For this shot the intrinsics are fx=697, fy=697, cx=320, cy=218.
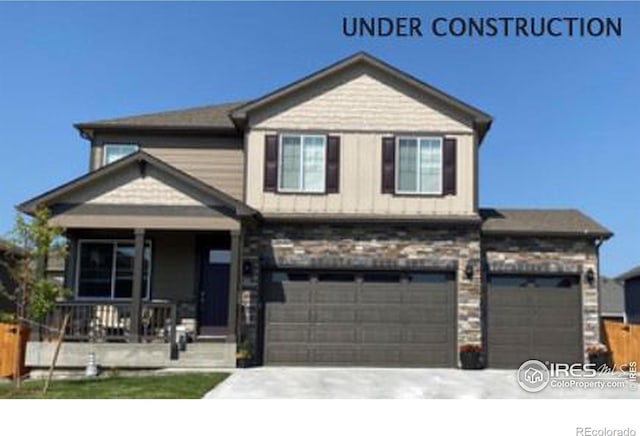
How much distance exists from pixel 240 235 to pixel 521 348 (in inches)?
293

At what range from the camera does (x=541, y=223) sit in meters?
17.9

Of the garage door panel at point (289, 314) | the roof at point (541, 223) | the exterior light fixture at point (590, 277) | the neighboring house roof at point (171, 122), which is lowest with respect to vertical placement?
the garage door panel at point (289, 314)

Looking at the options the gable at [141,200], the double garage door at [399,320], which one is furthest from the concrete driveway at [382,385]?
the gable at [141,200]

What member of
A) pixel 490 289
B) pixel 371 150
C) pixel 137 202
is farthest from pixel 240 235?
pixel 490 289

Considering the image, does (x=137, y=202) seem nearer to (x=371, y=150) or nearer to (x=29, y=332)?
(x=29, y=332)

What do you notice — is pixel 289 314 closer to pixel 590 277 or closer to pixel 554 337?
pixel 554 337

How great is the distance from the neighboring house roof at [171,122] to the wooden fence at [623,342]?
10.9 meters

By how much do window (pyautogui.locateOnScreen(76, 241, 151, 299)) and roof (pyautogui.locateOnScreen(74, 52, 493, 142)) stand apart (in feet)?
10.6

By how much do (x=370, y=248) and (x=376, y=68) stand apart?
4.66 metres

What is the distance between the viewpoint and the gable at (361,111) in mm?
17594

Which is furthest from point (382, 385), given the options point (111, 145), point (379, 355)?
point (111, 145)

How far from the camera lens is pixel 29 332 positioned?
1509cm

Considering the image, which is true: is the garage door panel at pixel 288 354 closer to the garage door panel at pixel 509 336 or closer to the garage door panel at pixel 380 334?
the garage door panel at pixel 380 334

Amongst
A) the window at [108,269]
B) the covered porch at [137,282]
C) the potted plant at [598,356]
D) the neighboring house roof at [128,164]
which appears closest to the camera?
the covered porch at [137,282]
